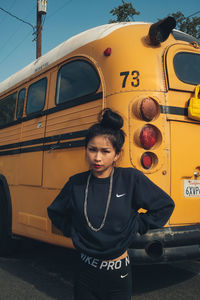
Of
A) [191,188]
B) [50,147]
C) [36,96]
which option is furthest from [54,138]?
[191,188]

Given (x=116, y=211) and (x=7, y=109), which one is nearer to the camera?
(x=116, y=211)

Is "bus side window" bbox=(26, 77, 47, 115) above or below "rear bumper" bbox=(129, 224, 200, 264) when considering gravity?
above

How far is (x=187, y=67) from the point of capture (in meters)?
3.24

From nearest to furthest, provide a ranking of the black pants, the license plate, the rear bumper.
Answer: the black pants
the rear bumper
the license plate

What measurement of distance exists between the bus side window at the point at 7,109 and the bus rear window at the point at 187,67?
8.80ft

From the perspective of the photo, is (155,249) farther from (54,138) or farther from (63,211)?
(54,138)

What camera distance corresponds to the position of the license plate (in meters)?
2.96

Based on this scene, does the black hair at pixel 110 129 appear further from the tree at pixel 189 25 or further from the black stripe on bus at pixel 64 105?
the tree at pixel 189 25

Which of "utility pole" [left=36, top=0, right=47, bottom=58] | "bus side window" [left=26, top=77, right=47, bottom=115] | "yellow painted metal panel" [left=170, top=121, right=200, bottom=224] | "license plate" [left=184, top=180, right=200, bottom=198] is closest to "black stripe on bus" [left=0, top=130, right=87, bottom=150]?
"bus side window" [left=26, top=77, right=47, bottom=115]

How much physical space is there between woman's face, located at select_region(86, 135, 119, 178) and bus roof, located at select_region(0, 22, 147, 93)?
1862mm

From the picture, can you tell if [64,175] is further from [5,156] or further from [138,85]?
[5,156]

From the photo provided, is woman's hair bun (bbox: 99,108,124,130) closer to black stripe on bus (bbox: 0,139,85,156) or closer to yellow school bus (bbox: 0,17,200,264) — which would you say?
yellow school bus (bbox: 0,17,200,264)

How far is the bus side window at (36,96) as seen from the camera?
404 cm

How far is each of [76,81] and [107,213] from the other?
2101 mm
